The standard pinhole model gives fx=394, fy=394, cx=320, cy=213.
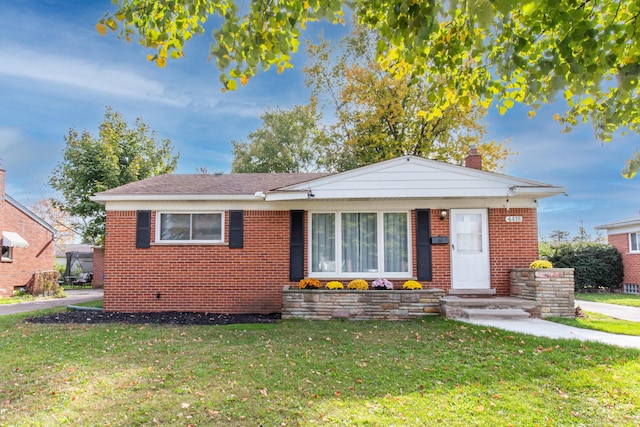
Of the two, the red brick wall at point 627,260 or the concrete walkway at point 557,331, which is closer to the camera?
the concrete walkway at point 557,331

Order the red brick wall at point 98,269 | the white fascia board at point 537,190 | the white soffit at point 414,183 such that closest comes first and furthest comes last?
the white fascia board at point 537,190 → the white soffit at point 414,183 → the red brick wall at point 98,269

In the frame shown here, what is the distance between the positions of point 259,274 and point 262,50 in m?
7.07

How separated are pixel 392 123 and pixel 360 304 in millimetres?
15229

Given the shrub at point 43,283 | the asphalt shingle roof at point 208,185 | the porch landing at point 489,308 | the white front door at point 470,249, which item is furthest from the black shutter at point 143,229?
the shrub at point 43,283

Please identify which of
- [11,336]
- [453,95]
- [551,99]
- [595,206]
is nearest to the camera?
[551,99]

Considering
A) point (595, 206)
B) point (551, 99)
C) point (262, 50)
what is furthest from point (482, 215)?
point (595, 206)

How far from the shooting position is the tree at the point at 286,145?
26.4 metres

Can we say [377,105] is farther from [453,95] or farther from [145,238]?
[453,95]

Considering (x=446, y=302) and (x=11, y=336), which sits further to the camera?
(x=446, y=302)

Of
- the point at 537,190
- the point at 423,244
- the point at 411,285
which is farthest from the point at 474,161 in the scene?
the point at 411,285

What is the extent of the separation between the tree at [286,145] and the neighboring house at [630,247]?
53.2ft

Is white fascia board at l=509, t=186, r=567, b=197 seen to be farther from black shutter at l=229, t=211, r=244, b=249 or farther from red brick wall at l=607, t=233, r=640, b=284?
red brick wall at l=607, t=233, r=640, b=284

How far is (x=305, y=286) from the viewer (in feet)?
30.7

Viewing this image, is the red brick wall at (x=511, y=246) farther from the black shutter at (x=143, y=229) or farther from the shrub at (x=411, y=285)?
the black shutter at (x=143, y=229)
